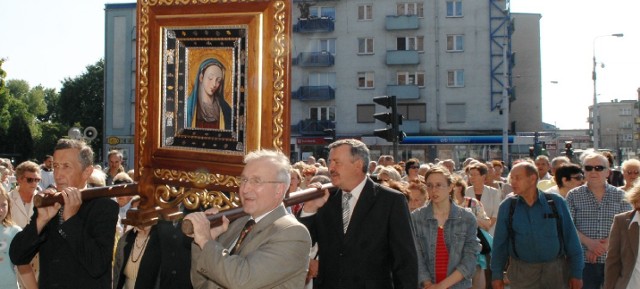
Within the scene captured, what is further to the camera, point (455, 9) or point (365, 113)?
point (365, 113)

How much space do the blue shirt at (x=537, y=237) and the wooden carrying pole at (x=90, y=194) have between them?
354 centimetres

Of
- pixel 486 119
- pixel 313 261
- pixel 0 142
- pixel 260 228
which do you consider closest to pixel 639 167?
pixel 313 261

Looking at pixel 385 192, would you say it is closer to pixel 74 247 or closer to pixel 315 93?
pixel 74 247

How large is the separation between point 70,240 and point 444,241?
3.41 metres

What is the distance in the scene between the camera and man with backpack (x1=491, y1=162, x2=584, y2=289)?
6348mm

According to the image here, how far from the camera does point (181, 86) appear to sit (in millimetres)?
4602

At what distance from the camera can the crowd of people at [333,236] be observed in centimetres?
327

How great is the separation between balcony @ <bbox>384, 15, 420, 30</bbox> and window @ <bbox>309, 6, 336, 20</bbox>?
3.33 m

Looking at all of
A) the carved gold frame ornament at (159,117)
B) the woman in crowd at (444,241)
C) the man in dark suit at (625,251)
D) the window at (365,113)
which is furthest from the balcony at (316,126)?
the carved gold frame ornament at (159,117)

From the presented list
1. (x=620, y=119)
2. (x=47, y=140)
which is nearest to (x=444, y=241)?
(x=47, y=140)

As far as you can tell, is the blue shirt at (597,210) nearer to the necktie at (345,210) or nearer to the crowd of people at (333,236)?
the crowd of people at (333,236)

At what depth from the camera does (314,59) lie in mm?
41375

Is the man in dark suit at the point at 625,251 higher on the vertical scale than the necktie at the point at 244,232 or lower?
lower

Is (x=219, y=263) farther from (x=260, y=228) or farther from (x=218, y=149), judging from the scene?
(x=218, y=149)
